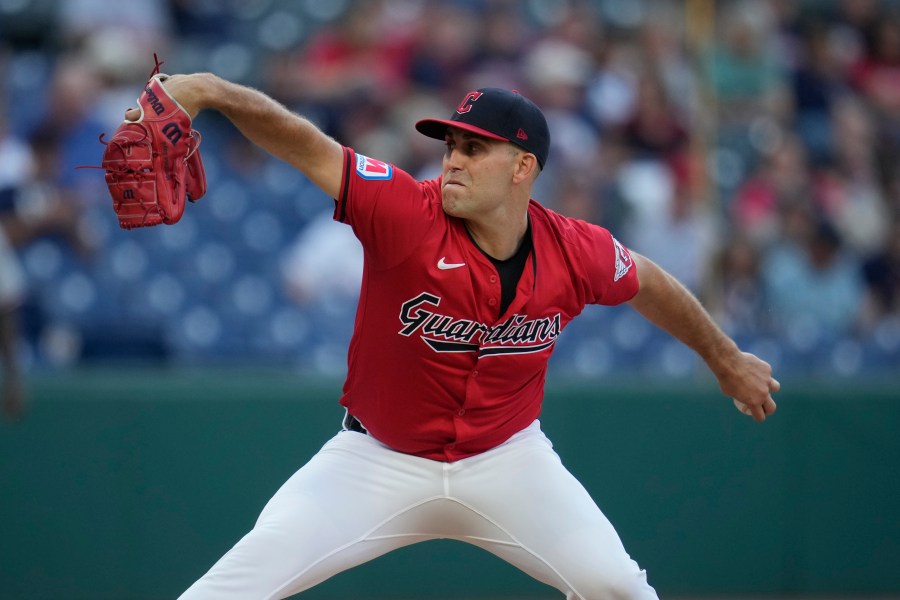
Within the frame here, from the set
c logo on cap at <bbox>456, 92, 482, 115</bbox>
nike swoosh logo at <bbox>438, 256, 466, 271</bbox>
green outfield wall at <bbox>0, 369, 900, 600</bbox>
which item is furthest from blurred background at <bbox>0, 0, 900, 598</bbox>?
c logo on cap at <bbox>456, 92, 482, 115</bbox>

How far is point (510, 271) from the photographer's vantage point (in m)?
4.48

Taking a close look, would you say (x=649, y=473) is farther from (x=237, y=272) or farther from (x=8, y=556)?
(x=8, y=556)

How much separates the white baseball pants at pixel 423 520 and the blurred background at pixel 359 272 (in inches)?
115

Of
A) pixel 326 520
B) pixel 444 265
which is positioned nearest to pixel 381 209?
pixel 444 265

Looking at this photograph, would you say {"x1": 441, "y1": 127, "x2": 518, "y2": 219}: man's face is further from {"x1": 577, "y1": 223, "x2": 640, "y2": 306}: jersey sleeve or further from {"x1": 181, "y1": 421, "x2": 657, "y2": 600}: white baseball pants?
{"x1": 181, "y1": 421, "x2": 657, "y2": 600}: white baseball pants

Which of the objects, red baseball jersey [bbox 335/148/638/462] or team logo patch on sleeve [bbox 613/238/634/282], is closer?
red baseball jersey [bbox 335/148/638/462]

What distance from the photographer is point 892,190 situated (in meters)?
9.66

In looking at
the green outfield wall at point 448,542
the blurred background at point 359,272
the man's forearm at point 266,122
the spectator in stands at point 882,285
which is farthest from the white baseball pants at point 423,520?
the spectator in stands at point 882,285

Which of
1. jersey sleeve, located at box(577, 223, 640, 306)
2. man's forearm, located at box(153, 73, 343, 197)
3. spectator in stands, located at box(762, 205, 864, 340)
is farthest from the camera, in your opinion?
spectator in stands, located at box(762, 205, 864, 340)

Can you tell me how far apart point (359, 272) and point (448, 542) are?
192 cm

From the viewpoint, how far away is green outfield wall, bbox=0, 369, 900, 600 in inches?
274

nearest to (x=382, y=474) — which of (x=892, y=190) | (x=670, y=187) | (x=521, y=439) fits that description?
(x=521, y=439)

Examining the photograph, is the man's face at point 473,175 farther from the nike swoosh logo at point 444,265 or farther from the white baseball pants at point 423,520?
the white baseball pants at point 423,520

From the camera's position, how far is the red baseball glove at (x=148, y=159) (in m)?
3.75
